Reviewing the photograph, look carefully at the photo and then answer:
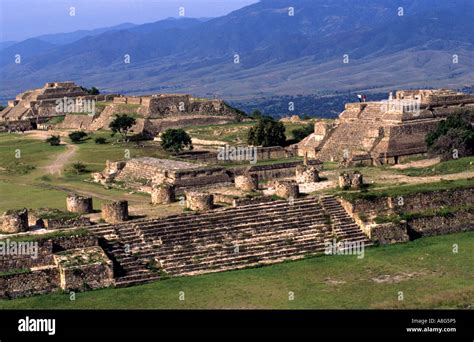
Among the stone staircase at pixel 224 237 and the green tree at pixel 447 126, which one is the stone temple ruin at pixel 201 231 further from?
the green tree at pixel 447 126

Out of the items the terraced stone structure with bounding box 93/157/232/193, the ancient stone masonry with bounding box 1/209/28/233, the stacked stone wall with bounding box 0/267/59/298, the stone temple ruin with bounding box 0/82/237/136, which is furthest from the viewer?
the stone temple ruin with bounding box 0/82/237/136

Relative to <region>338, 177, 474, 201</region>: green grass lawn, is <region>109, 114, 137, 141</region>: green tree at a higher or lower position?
higher

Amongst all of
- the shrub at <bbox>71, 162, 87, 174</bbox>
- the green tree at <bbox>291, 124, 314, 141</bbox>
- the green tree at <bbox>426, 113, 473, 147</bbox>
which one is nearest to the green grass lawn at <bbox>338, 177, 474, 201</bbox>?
the green tree at <bbox>426, 113, 473, 147</bbox>

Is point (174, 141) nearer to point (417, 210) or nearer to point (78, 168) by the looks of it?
point (78, 168)

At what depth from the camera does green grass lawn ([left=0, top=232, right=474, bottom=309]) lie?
23.5 meters

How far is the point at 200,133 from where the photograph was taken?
188 ft

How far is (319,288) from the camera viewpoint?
24.9m

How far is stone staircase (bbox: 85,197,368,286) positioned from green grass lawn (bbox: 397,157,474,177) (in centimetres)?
729

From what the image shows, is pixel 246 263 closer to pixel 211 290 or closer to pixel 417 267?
pixel 211 290

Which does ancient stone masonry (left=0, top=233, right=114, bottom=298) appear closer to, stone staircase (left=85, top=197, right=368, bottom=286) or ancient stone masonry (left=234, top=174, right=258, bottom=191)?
stone staircase (left=85, top=197, right=368, bottom=286)

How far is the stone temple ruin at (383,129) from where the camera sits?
43.1 m

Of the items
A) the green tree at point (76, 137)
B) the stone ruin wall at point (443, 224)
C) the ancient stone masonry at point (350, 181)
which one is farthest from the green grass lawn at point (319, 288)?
the green tree at point (76, 137)
